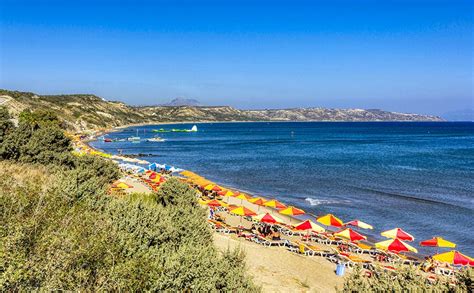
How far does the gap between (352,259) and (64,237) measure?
Result: 13498 mm

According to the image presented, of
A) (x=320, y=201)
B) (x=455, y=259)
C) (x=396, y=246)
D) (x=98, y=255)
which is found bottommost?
(x=320, y=201)

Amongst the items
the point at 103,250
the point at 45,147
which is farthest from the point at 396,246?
the point at 45,147

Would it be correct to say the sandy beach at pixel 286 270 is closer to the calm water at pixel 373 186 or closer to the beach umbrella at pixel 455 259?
the beach umbrella at pixel 455 259

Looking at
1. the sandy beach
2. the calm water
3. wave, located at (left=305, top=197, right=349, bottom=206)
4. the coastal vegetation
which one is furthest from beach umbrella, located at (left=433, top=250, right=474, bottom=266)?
wave, located at (left=305, top=197, right=349, bottom=206)

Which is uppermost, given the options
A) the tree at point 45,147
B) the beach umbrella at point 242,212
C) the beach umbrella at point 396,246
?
the tree at point 45,147

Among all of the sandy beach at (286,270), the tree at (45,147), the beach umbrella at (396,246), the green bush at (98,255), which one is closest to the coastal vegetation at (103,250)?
the green bush at (98,255)

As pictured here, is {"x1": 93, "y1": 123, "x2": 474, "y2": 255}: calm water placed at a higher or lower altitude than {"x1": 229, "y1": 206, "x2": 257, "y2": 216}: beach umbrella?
lower

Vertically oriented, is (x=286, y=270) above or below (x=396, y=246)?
below

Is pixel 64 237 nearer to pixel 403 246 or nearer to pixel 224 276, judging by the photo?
pixel 224 276

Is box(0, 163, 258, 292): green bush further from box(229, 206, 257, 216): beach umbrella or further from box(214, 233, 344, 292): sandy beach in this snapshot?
box(229, 206, 257, 216): beach umbrella

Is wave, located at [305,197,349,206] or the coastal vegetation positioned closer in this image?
the coastal vegetation

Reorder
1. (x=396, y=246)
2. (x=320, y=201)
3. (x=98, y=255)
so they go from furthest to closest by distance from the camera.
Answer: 1. (x=320, y=201)
2. (x=396, y=246)
3. (x=98, y=255)

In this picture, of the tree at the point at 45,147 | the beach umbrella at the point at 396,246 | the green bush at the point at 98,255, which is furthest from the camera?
the tree at the point at 45,147

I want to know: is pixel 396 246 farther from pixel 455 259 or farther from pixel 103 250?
pixel 103 250
